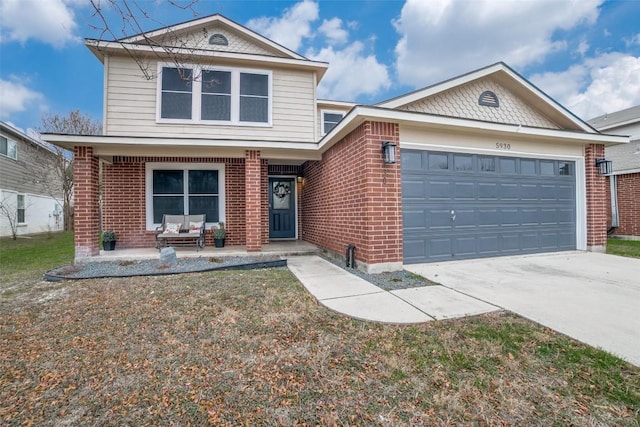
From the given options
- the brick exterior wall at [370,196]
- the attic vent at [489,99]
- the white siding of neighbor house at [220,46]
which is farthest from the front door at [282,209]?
the attic vent at [489,99]

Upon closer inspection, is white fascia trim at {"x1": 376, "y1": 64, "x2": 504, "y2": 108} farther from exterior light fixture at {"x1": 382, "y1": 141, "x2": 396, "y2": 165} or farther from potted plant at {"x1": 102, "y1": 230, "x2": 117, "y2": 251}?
potted plant at {"x1": 102, "y1": 230, "x2": 117, "y2": 251}

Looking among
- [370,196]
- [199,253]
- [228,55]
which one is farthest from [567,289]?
Result: [228,55]

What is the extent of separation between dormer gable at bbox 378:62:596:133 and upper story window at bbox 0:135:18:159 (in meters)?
18.5

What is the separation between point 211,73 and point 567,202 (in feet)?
33.2

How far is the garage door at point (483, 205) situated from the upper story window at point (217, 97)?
4824mm

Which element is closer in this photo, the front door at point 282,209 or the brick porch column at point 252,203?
the brick porch column at point 252,203

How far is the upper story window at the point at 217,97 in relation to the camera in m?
7.84

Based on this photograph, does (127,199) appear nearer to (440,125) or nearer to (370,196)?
(370,196)

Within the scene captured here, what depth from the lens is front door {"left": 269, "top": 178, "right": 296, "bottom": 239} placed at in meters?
10.2

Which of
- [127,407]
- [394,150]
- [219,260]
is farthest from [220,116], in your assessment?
[127,407]

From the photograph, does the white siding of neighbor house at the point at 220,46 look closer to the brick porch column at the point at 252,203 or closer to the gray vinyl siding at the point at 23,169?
the brick porch column at the point at 252,203

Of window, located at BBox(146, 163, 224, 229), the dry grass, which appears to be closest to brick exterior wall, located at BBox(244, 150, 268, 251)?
window, located at BBox(146, 163, 224, 229)

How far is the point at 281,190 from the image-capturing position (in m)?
10.2

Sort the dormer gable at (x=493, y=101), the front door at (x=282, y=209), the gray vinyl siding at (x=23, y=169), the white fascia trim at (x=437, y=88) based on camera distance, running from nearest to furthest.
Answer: the white fascia trim at (x=437, y=88) < the dormer gable at (x=493, y=101) < the front door at (x=282, y=209) < the gray vinyl siding at (x=23, y=169)
